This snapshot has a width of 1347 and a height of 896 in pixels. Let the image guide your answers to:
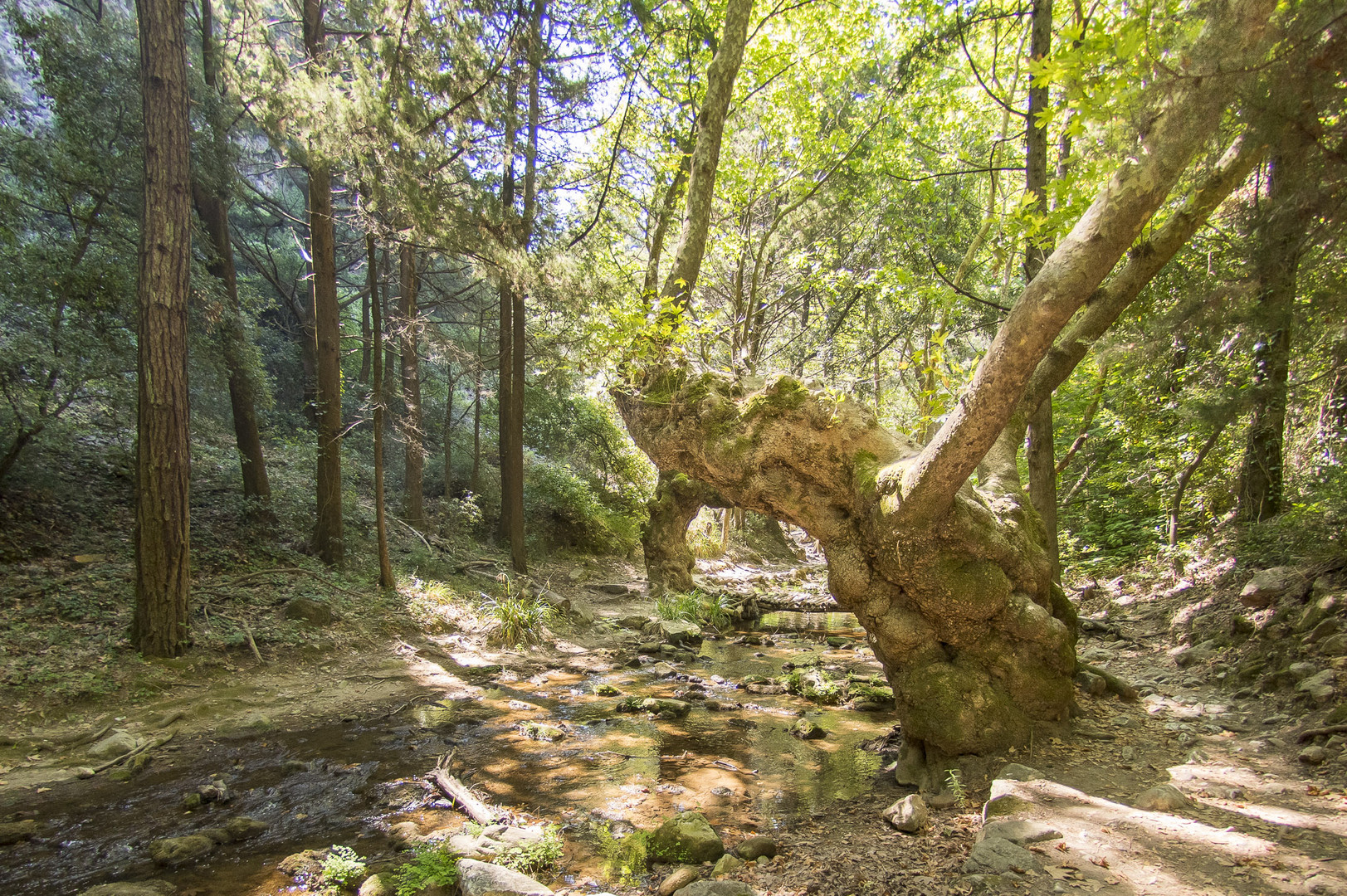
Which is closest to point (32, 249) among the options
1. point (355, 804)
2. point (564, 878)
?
point (355, 804)

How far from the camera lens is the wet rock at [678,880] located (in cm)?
313

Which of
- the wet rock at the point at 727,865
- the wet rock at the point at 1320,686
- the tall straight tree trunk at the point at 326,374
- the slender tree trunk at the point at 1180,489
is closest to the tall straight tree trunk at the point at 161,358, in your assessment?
the tall straight tree trunk at the point at 326,374

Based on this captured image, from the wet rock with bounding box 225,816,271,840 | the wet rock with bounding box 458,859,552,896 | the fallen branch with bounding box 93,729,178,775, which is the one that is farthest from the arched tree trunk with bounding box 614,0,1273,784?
the fallen branch with bounding box 93,729,178,775

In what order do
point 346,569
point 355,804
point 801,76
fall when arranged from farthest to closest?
1. point 801,76
2. point 346,569
3. point 355,804

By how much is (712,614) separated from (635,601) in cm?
221

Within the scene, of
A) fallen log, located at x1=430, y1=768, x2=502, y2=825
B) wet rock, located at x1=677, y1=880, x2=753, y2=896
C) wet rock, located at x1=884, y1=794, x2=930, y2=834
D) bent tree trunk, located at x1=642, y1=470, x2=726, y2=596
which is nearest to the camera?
wet rock, located at x1=677, y1=880, x2=753, y2=896

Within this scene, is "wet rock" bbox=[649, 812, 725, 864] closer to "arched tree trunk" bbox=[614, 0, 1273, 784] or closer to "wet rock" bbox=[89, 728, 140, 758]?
"arched tree trunk" bbox=[614, 0, 1273, 784]

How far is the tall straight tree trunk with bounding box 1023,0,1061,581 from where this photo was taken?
617cm

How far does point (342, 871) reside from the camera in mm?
3217

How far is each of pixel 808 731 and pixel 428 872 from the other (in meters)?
3.70

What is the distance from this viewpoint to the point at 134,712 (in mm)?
5406

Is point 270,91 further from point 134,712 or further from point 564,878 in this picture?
point 564,878

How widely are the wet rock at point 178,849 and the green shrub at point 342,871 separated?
859 mm

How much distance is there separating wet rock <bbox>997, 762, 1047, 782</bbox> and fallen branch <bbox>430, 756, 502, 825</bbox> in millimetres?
3248
